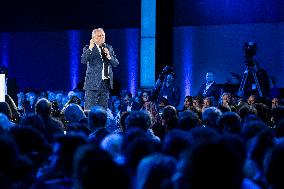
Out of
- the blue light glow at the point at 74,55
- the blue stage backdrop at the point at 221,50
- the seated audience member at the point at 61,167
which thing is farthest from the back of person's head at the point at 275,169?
the blue light glow at the point at 74,55

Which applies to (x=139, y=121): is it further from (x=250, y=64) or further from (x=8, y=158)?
(x=250, y=64)

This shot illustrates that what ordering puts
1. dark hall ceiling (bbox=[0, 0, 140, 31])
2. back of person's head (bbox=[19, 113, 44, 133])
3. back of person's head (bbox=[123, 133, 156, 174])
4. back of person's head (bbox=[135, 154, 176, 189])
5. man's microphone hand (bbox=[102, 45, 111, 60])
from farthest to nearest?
1. dark hall ceiling (bbox=[0, 0, 140, 31])
2. man's microphone hand (bbox=[102, 45, 111, 60])
3. back of person's head (bbox=[19, 113, 44, 133])
4. back of person's head (bbox=[123, 133, 156, 174])
5. back of person's head (bbox=[135, 154, 176, 189])

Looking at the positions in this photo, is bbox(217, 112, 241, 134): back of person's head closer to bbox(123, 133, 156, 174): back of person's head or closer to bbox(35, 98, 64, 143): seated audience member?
bbox(35, 98, 64, 143): seated audience member

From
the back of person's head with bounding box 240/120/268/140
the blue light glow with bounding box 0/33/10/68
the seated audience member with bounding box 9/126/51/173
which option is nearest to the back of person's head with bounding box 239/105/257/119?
the back of person's head with bounding box 240/120/268/140

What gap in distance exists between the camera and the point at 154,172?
285cm

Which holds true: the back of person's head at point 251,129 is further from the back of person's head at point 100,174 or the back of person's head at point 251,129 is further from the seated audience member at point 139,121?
the back of person's head at point 100,174

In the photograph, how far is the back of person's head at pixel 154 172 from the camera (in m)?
2.83

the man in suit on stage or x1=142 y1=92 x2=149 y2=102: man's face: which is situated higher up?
the man in suit on stage

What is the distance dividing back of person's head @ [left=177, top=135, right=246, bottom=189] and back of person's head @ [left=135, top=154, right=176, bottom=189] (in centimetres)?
12

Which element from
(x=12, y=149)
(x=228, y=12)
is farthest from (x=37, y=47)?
(x=12, y=149)

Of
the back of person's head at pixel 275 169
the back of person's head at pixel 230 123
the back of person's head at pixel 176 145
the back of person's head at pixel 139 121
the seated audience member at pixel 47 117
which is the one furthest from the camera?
the seated audience member at pixel 47 117

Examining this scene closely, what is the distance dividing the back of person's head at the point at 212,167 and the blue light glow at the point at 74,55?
14.5 metres

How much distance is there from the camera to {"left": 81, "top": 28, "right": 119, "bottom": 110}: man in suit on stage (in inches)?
388

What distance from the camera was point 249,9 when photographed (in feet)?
49.0
